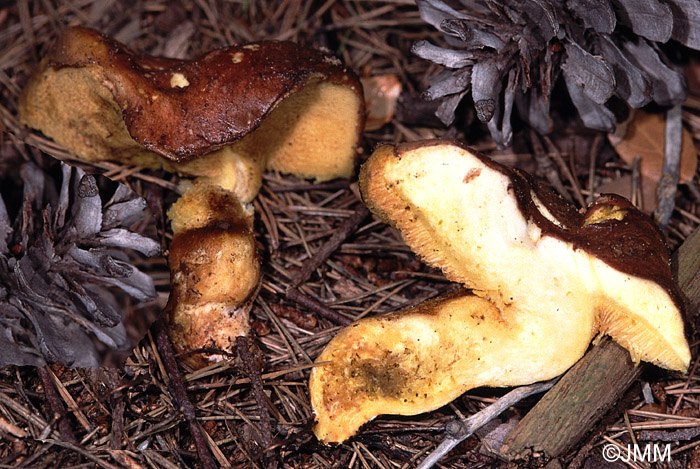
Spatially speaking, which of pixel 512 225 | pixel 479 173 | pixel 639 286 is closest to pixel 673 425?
pixel 639 286

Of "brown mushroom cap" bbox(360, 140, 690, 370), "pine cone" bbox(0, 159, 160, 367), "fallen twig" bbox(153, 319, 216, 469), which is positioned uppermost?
"brown mushroom cap" bbox(360, 140, 690, 370)

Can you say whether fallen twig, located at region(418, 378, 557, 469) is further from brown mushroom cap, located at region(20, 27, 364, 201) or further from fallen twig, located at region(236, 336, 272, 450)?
brown mushroom cap, located at region(20, 27, 364, 201)

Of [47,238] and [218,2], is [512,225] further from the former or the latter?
[218,2]

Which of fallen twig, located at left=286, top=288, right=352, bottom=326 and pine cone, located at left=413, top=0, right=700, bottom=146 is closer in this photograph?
pine cone, located at left=413, top=0, right=700, bottom=146

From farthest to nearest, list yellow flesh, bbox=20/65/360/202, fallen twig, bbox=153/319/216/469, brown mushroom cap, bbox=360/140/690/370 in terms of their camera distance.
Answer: yellow flesh, bbox=20/65/360/202 < fallen twig, bbox=153/319/216/469 < brown mushroom cap, bbox=360/140/690/370

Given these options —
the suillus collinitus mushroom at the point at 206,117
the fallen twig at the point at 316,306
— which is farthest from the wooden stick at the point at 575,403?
the suillus collinitus mushroom at the point at 206,117

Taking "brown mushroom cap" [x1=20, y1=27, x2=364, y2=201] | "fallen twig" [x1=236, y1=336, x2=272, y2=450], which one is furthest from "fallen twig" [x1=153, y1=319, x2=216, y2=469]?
"brown mushroom cap" [x1=20, y1=27, x2=364, y2=201]

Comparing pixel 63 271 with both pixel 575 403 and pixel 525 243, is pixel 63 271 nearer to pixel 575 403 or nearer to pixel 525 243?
pixel 525 243

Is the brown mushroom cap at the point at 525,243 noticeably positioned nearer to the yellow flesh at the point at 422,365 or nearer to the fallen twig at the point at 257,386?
the yellow flesh at the point at 422,365
